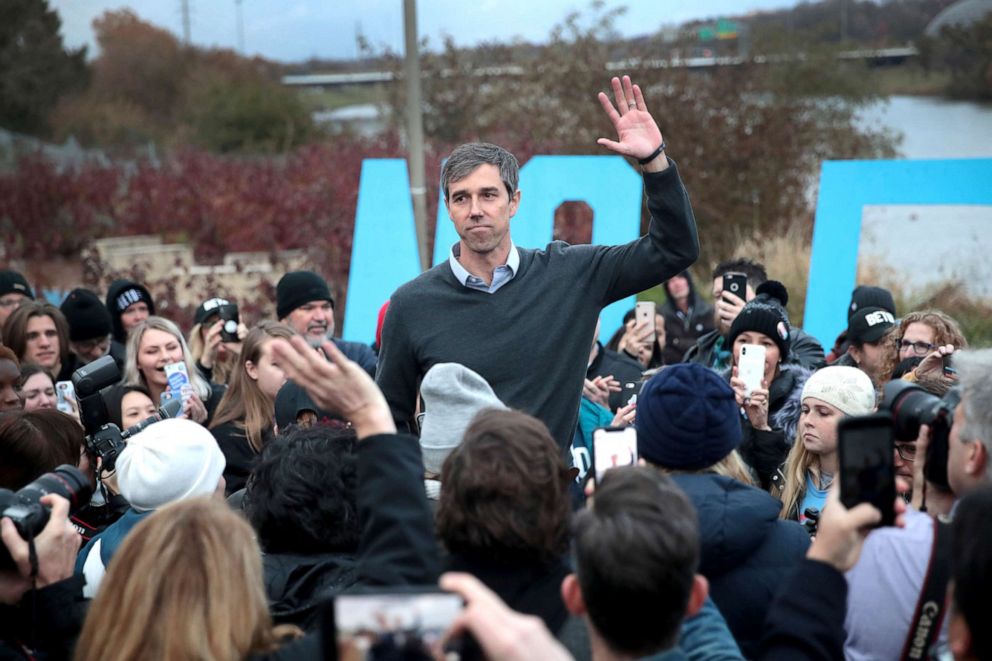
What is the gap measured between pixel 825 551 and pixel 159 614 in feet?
4.43

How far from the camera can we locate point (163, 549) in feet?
6.91

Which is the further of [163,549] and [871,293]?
[871,293]

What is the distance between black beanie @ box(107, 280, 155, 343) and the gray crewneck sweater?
13.8ft

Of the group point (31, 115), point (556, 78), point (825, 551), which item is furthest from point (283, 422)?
point (31, 115)

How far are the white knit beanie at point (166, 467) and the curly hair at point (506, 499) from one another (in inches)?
36.8

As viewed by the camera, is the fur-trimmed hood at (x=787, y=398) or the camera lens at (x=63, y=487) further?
the fur-trimmed hood at (x=787, y=398)

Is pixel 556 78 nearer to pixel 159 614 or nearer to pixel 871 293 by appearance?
pixel 871 293

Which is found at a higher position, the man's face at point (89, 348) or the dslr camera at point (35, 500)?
the dslr camera at point (35, 500)

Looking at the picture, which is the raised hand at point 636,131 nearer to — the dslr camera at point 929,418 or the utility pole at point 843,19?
the dslr camera at point 929,418

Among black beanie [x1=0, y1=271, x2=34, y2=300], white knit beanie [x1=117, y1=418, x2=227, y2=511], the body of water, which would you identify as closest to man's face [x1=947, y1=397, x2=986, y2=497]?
white knit beanie [x1=117, y1=418, x2=227, y2=511]

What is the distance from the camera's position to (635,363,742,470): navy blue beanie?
8.77 ft

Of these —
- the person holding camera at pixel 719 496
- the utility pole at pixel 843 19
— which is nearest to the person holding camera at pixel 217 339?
the person holding camera at pixel 719 496

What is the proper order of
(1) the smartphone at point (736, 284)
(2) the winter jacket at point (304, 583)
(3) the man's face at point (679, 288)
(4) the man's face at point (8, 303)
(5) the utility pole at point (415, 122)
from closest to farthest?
→ (2) the winter jacket at point (304, 583)
(1) the smartphone at point (736, 284)
(4) the man's face at point (8, 303)
(3) the man's face at point (679, 288)
(5) the utility pole at point (415, 122)

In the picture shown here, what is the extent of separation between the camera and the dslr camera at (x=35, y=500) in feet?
7.97
